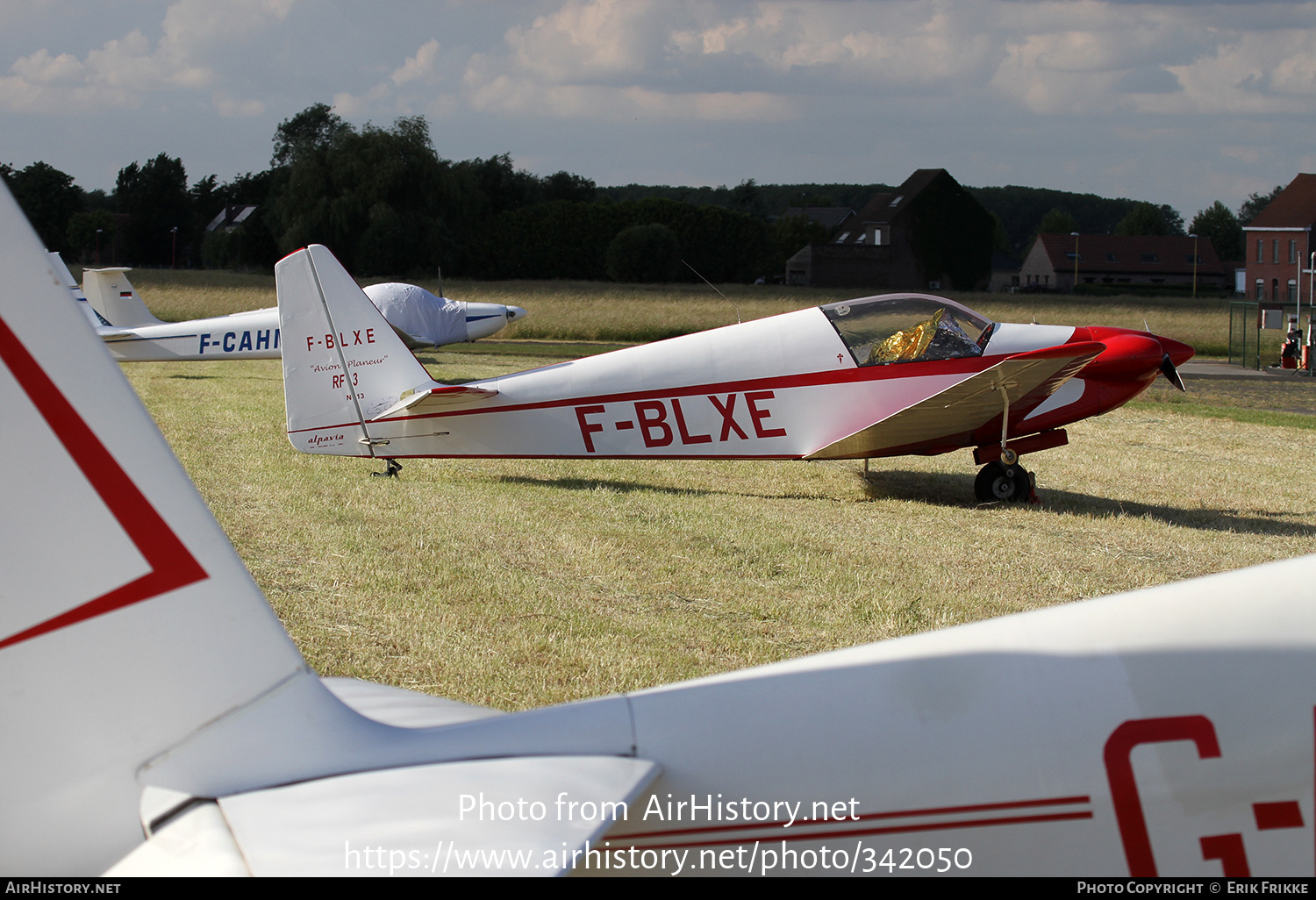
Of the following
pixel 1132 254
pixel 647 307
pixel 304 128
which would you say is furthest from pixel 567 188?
pixel 1132 254

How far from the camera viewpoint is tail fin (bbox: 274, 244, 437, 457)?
7.73m

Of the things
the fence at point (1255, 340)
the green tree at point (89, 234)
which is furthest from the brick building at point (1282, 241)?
the green tree at point (89, 234)

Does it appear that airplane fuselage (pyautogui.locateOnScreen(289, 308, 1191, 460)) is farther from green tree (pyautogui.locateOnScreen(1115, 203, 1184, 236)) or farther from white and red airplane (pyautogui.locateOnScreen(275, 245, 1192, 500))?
green tree (pyautogui.locateOnScreen(1115, 203, 1184, 236))

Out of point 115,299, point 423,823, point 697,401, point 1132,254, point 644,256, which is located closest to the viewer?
point 423,823

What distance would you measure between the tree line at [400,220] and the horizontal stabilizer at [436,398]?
20.1 meters

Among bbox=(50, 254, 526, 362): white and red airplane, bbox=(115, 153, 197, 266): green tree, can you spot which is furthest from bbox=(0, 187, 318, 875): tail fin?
bbox=(115, 153, 197, 266): green tree

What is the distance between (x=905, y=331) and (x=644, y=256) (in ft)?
171

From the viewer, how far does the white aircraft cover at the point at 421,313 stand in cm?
2278

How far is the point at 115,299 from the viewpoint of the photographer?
20.3 metres

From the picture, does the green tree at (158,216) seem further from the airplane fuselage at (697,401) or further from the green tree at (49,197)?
the airplane fuselage at (697,401)

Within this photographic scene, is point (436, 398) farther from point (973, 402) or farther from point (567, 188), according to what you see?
point (567, 188)

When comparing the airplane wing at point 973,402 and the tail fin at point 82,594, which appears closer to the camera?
the tail fin at point 82,594

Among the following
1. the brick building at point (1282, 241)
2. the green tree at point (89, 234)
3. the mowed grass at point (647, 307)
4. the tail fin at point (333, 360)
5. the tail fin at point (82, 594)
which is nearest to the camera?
the tail fin at point (82, 594)

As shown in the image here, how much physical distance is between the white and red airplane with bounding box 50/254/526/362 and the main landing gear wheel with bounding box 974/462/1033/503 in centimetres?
1077
